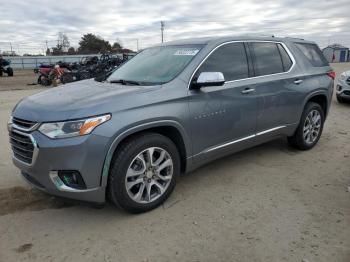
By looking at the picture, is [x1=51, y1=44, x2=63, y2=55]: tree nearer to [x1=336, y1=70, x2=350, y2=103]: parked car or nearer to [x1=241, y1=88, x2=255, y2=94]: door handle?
[x1=336, y1=70, x2=350, y2=103]: parked car

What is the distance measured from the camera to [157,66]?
13.7 ft

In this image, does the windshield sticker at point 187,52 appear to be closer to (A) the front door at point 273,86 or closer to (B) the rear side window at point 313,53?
(A) the front door at point 273,86

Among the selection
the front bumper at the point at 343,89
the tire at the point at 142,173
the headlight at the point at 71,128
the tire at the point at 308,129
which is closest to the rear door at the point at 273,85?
the tire at the point at 308,129

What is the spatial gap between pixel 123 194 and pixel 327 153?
3574mm

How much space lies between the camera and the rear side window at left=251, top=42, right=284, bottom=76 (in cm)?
460

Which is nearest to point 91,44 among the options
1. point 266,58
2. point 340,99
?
point 340,99

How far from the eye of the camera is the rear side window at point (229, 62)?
13.3 feet

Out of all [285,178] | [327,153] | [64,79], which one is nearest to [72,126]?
[285,178]

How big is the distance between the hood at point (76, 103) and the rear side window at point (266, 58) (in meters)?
1.75

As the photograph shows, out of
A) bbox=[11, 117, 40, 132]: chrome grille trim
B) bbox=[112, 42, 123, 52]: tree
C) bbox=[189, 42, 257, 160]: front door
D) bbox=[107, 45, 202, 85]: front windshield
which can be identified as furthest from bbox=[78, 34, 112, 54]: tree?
bbox=[11, 117, 40, 132]: chrome grille trim

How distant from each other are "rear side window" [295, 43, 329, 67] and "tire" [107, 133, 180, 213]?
300cm

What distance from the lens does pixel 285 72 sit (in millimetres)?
4953

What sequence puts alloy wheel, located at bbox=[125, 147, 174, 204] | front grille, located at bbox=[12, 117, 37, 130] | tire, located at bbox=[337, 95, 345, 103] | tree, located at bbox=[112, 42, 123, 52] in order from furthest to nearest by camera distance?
tree, located at bbox=[112, 42, 123, 52] < tire, located at bbox=[337, 95, 345, 103] < alloy wheel, located at bbox=[125, 147, 174, 204] < front grille, located at bbox=[12, 117, 37, 130]

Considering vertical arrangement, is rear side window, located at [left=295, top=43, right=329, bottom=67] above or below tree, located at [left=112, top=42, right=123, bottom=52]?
below
